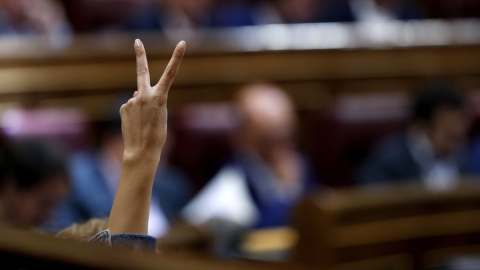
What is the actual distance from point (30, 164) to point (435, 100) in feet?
2.10

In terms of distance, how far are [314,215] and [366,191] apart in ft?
0.33

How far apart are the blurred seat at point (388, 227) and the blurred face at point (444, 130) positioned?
244mm

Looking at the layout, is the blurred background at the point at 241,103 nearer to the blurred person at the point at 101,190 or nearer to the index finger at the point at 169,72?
the blurred person at the point at 101,190

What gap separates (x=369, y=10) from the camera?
1.50 m

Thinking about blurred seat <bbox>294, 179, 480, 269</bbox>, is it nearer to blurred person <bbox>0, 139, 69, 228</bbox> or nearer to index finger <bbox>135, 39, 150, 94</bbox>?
blurred person <bbox>0, 139, 69, 228</bbox>

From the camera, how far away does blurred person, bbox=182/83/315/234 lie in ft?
2.75

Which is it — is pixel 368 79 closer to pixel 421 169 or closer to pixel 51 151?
pixel 421 169

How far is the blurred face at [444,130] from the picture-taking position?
1.03 meters

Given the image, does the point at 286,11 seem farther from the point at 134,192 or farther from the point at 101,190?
the point at 134,192

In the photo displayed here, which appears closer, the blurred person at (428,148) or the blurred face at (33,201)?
the blurred face at (33,201)

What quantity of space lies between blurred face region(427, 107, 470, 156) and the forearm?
83 centimetres

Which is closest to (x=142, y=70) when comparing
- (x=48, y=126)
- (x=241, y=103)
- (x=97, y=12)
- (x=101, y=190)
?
(x=101, y=190)

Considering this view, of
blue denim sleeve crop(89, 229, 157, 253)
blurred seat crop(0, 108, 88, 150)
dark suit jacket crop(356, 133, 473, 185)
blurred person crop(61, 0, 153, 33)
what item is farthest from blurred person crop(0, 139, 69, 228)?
blurred person crop(61, 0, 153, 33)

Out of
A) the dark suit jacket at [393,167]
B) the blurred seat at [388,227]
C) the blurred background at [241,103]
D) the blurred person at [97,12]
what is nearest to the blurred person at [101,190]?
the blurred background at [241,103]
